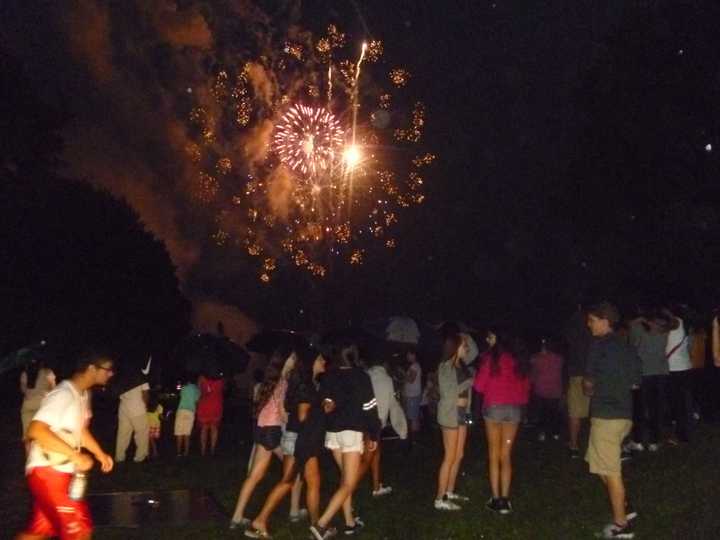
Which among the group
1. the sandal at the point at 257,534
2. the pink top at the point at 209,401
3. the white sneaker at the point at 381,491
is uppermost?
the pink top at the point at 209,401

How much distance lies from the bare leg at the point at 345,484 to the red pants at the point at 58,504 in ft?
10.6

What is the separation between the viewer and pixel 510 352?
467 inches

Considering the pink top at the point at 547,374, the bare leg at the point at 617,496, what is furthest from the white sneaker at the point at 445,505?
the pink top at the point at 547,374

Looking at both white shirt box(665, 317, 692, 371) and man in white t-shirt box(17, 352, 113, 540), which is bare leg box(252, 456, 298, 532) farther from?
white shirt box(665, 317, 692, 371)

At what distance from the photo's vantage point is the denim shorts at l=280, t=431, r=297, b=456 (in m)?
11.1

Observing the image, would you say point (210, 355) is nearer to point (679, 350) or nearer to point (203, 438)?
point (203, 438)

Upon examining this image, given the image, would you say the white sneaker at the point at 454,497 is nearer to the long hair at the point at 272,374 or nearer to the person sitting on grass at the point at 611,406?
the person sitting on grass at the point at 611,406

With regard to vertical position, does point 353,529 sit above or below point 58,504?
below

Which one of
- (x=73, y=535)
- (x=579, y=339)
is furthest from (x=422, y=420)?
(x=73, y=535)

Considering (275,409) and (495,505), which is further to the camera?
(495,505)

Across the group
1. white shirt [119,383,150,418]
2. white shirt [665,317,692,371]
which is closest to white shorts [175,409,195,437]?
white shirt [119,383,150,418]

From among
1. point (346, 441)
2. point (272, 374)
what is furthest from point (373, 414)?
point (272, 374)

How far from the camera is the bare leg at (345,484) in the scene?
10688mm

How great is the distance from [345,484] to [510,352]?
2422 mm
